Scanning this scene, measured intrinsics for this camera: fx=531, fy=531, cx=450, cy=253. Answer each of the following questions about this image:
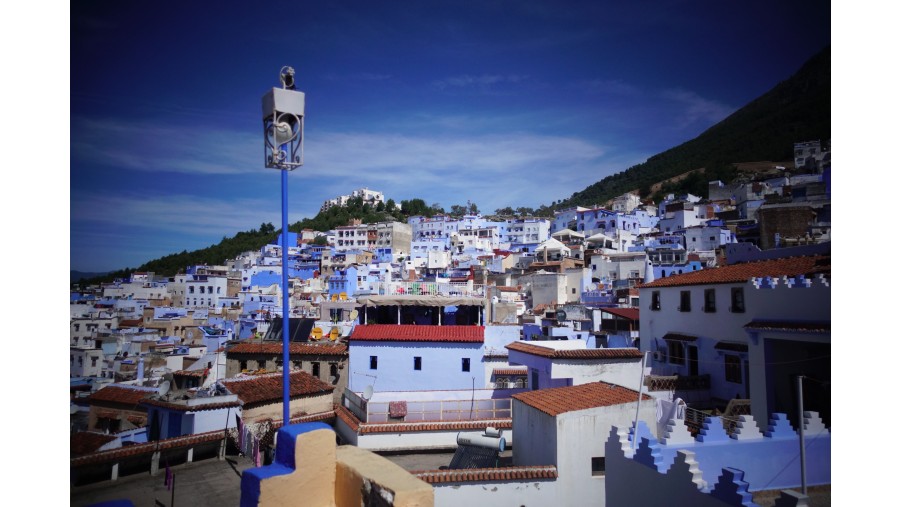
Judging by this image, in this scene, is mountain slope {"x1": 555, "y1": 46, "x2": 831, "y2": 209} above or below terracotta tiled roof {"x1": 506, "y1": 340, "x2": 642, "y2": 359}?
above

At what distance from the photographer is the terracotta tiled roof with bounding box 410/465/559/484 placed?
7.55 metres

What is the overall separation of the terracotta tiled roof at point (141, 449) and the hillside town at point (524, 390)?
31 mm

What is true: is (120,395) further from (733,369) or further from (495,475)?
(733,369)

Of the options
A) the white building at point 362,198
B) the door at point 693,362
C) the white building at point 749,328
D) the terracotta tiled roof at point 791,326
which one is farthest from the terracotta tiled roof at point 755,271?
the white building at point 362,198

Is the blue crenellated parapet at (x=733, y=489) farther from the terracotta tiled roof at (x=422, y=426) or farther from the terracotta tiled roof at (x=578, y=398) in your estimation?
the terracotta tiled roof at (x=422, y=426)

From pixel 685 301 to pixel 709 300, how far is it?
1.06m

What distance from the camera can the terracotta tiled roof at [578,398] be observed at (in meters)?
7.82

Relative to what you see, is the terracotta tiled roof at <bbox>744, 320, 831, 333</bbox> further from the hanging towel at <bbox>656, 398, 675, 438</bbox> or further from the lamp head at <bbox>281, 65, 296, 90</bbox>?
the lamp head at <bbox>281, 65, 296, 90</bbox>

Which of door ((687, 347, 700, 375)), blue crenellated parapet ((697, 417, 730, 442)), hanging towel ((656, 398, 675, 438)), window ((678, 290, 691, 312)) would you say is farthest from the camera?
window ((678, 290, 691, 312))

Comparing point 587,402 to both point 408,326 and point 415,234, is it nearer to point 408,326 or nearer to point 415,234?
point 408,326

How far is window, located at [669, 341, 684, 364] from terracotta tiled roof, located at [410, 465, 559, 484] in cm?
729

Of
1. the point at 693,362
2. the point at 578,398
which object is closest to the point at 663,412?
the point at 578,398

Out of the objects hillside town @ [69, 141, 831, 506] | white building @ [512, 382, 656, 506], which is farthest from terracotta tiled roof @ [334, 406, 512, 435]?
white building @ [512, 382, 656, 506]

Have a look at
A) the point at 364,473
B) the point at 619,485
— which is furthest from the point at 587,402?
the point at 364,473
